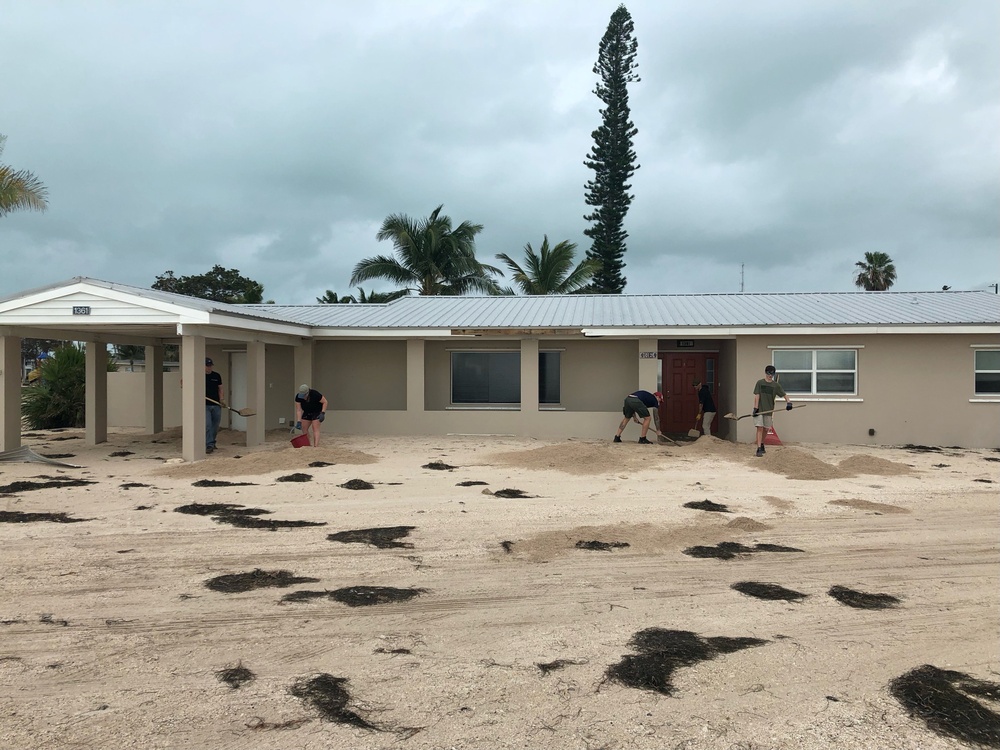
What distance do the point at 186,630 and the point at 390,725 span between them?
188 cm

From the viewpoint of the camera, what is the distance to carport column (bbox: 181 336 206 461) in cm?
1199

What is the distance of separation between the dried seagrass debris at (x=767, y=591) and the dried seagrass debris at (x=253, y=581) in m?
3.37

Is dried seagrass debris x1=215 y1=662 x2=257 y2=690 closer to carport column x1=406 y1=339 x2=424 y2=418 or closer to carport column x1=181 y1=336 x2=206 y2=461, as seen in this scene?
carport column x1=181 y1=336 x2=206 y2=461

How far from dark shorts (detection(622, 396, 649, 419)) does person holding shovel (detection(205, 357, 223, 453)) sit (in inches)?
324

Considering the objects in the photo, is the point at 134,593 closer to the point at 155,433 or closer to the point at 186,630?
the point at 186,630

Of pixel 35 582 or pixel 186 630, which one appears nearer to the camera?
pixel 186 630

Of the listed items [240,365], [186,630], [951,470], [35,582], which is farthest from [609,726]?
[240,365]

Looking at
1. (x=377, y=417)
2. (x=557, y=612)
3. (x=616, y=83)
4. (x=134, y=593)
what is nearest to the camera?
(x=557, y=612)

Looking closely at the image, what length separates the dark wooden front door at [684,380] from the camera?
1706cm

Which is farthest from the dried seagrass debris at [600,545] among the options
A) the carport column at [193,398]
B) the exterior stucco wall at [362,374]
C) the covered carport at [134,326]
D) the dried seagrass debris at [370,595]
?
the exterior stucco wall at [362,374]

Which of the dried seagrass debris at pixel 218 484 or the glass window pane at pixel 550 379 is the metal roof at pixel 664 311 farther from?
the dried seagrass debris at pixel 218 484

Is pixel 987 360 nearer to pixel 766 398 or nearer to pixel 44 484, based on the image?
pixel 766 398

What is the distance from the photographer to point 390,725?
3.33 m

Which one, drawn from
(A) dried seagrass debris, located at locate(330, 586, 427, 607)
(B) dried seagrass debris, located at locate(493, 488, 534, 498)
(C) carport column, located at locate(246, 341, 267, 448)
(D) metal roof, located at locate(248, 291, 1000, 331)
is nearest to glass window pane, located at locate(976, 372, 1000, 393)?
(D) metal roof, located at locate(248, 291, 1000, 331)
